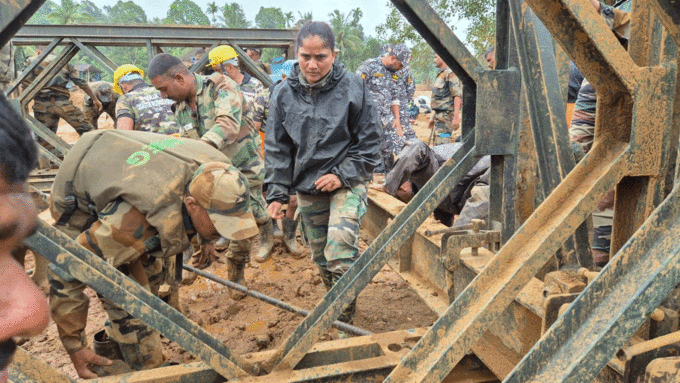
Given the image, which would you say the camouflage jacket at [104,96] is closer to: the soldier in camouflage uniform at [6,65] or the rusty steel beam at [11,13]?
the soldier in camouflage uniform at [6,65]

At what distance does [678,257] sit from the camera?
4.28 ft

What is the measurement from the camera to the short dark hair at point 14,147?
775 millimetres

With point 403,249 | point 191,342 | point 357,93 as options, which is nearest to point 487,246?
point 403,249

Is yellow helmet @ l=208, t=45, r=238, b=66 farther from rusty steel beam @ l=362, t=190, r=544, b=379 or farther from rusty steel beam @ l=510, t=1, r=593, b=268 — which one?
rusty steel beam @ l=510, t=1, r=593, b=268

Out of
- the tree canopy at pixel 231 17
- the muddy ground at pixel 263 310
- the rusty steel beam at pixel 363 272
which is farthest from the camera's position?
the tree canopy at pixel 231 17

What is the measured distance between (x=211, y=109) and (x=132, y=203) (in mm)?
2129

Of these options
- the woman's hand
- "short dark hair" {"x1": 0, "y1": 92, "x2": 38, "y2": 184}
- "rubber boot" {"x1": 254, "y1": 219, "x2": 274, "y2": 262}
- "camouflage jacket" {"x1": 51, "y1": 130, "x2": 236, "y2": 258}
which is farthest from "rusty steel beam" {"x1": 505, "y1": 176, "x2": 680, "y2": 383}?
"rubber boot" {"x1": 254, "y1": 219, "x2": 274, "y2": 262}

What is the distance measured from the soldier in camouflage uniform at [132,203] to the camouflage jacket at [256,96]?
313 centimetres

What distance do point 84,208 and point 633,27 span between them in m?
2.47

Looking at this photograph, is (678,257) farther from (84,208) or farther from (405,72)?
(405,72)

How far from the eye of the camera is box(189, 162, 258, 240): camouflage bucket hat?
7.97ft

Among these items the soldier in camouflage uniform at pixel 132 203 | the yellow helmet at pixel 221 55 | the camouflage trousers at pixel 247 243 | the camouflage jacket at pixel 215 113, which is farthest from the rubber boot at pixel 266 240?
the soldier in camouflage uniform at pixel 132 203

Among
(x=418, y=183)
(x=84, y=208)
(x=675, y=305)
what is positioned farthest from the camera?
(x=418, y=183)

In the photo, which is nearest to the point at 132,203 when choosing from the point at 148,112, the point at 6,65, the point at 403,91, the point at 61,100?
the point at 148,112
